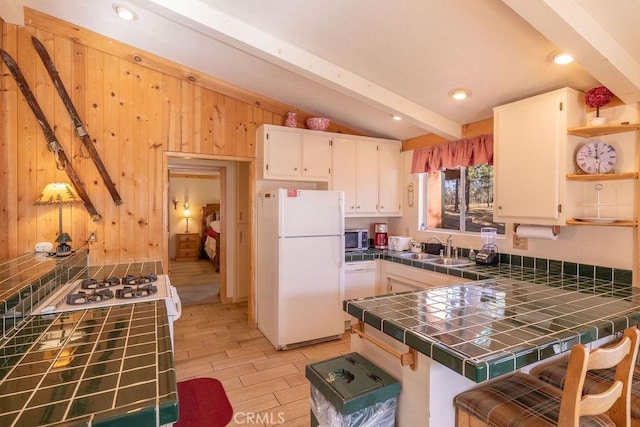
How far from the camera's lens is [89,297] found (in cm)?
182

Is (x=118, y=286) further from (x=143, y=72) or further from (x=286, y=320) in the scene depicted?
(x=143, y=72)

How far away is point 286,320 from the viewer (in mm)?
3223

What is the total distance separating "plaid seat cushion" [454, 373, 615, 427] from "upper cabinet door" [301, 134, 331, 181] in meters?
2.65

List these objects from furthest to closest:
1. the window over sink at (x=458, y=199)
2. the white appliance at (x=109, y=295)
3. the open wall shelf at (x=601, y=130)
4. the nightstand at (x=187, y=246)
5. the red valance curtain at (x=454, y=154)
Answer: the nightstand at (x=187, y=246)
the window over sink at (x=458, y=199)
the red valance curtain at (x=454, y=154)
the open wall shelf at (x=601, y=130)
the white appliance at (x=109, y=295)

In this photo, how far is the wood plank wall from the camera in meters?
2.86

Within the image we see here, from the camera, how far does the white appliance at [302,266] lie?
10.5 ft

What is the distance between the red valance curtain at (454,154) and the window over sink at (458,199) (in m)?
0.13

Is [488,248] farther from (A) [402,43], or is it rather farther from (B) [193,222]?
(B) [193,222]

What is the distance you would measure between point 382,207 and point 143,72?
9.37 feet

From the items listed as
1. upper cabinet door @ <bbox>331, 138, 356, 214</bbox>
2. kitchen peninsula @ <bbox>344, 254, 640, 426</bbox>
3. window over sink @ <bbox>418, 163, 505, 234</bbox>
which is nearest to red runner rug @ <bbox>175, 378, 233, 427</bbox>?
kitchen peninsula @ <bbox>344, 254, 640, 426</bbox>

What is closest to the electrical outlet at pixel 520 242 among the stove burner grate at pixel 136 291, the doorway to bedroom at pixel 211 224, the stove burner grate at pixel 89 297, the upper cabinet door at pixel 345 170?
the upper cabinet door at pixel 345 170

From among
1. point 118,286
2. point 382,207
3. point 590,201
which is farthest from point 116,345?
point 382,207

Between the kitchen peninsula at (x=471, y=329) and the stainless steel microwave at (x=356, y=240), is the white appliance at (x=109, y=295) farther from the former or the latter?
the stainless steel microwave at (x=356, y=240)

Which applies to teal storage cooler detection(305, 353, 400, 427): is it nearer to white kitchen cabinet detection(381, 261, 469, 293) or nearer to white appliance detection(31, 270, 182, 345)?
white appliance detection(31, 270, 182, 345)
